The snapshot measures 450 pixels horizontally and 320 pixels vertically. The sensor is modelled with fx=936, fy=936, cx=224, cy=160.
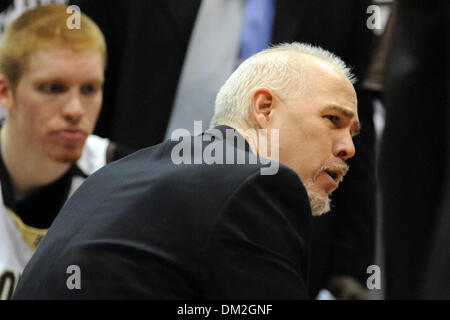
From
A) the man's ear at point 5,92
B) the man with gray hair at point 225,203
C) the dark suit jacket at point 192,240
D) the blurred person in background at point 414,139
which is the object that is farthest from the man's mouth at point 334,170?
the man's ear at point 5,92

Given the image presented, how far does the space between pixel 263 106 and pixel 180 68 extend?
22.3 inches

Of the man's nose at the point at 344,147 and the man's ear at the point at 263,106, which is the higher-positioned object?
the man's ear at the point at 263,106

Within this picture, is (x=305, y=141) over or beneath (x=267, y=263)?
over

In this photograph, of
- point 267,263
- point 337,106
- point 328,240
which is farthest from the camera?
point 328,240

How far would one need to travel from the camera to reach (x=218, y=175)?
1.00m

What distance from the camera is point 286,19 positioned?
5.26 ft

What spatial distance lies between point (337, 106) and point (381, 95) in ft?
2.61

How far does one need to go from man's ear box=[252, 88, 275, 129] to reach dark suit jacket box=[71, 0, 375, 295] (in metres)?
0.45

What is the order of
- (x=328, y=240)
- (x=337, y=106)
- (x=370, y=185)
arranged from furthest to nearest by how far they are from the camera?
(x=328, y=240) < (x=370, y=185) < (x=337, y=106)

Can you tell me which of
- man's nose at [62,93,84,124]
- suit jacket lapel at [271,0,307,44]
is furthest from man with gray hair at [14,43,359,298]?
man's nose at [62,93,84,124]

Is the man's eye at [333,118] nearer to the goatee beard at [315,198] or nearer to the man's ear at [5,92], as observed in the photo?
the goatee beard at [315,198]

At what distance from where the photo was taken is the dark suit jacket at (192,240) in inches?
37.8

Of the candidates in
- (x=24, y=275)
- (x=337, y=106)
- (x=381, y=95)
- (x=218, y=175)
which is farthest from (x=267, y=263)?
(x=381, y=95)
